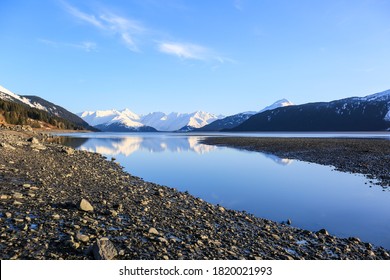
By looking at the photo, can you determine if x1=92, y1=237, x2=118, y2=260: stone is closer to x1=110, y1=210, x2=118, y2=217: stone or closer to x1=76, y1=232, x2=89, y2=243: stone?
x1=76, y1=232, x2=89, y2=243: stone

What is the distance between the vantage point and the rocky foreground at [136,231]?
1044 centimetres

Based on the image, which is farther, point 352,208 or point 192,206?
point 352,208

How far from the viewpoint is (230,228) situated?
47.9 feet

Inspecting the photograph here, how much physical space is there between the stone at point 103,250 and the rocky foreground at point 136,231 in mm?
31

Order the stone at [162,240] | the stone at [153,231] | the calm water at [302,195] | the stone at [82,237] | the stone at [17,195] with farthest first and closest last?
the calm water at [302,195]
the stone at [17,195]
the stone at [153,231]
the stone at [162,240]
the stone at [82,237]

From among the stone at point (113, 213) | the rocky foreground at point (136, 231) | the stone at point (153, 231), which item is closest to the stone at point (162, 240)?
the rocky foreground at point (136, 231)

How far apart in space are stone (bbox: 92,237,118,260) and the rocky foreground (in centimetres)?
3

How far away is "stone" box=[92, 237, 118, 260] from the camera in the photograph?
976 cm

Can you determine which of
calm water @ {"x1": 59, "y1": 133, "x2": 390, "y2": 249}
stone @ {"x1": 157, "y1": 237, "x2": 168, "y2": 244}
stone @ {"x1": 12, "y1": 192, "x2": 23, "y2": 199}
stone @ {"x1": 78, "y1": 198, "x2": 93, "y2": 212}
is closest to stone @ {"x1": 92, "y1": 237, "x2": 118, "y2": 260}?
stone @ {"x1": 157, "y1": 237, "x2": 168, "y2": 244}

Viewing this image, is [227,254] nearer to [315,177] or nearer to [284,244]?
[284,244]

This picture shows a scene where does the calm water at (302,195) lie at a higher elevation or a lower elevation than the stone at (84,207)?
lower

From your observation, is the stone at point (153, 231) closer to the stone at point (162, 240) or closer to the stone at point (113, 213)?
the stone at point (162, 240)
